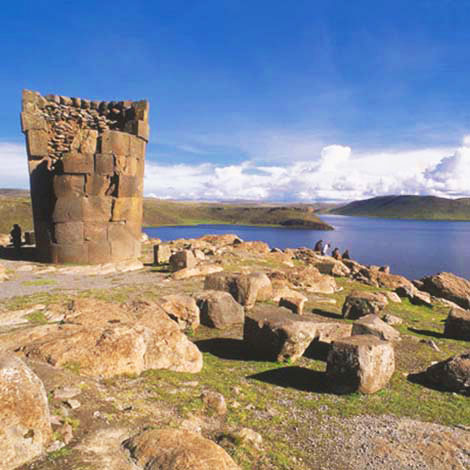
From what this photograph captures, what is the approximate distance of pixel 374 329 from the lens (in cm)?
791

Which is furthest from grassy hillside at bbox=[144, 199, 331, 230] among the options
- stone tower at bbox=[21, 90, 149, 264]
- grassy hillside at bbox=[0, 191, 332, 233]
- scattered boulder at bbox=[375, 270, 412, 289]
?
stone tower at bbox=[21, 90, 149, 264]

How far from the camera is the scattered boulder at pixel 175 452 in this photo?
3107 millimetres

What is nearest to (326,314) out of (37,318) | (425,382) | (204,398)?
(425,382)

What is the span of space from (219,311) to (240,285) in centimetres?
160

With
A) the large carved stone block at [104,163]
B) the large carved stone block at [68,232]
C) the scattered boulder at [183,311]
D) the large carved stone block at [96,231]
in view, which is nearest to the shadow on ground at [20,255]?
the large carved stone block at [68,232]

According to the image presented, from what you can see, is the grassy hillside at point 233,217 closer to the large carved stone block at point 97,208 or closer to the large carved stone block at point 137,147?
the large carved stone block at point 137,147

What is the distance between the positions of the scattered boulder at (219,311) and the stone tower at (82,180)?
8.17 metres

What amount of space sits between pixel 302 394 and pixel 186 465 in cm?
311

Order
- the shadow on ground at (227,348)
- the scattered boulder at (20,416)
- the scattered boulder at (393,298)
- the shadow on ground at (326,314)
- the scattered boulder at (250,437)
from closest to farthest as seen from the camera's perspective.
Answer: the scattered boulder at (20,416) → the scattered boulder at (250,437) → the shadow on ground at (227,348) → the shadow on ground at (326,314) → the scattered boulder at (393,298)

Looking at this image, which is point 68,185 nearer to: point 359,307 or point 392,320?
point 359,307

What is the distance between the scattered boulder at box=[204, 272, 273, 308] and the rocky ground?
1162mm

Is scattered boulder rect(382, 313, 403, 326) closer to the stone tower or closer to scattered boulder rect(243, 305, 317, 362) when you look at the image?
scattered boulder rect(243, 305, 317, 362)

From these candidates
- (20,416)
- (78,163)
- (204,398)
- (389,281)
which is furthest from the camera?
(389,281)

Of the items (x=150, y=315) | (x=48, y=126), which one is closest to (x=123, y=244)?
(x=48, y=126)
